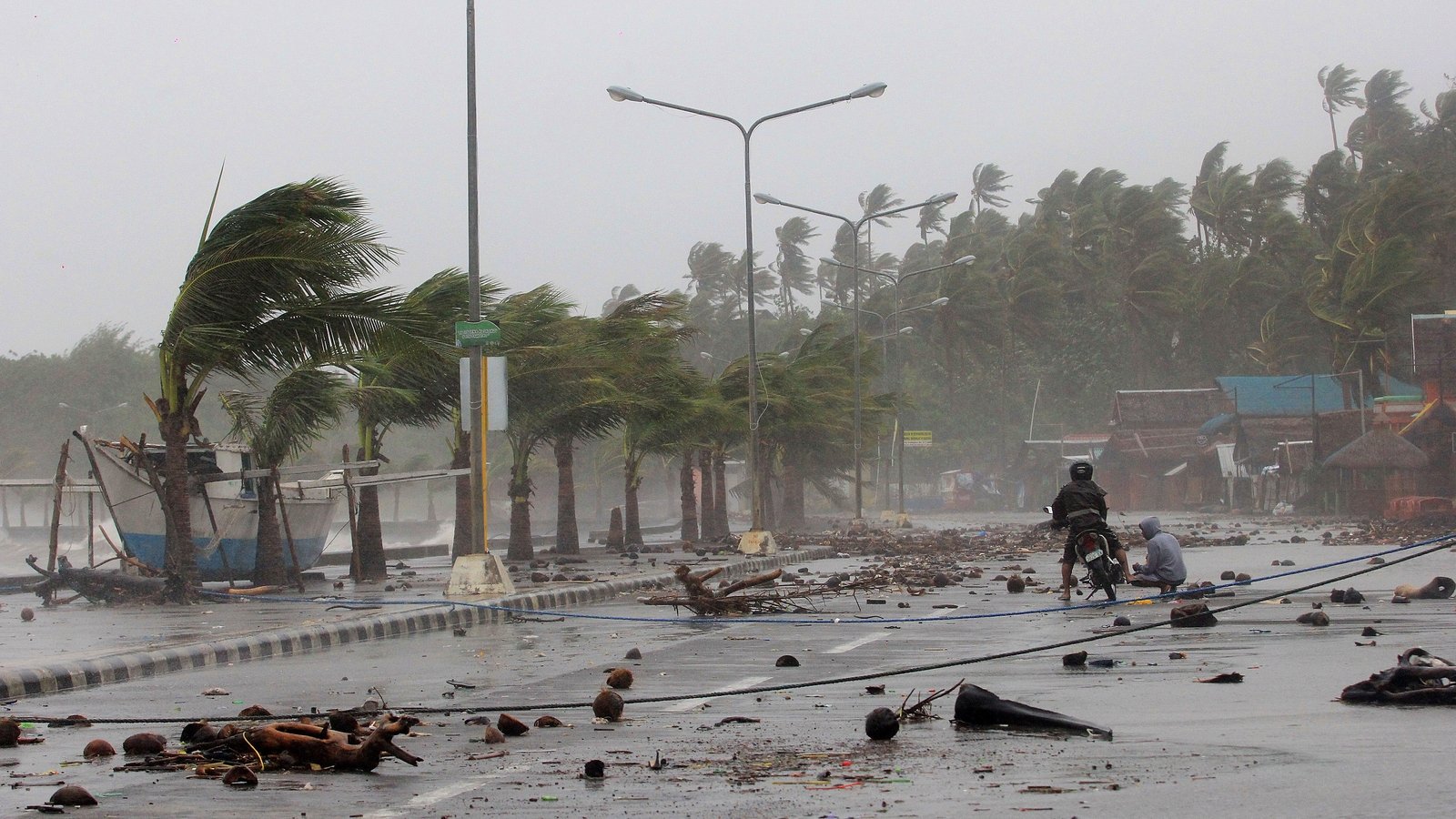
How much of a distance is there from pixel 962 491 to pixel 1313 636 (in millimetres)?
85102

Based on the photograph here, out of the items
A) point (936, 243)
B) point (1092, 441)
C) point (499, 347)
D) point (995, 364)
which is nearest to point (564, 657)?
point (499, 347)

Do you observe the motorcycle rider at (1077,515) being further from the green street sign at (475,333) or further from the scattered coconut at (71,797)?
the scattered coconut at (71,797)

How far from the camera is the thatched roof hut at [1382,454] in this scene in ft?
160

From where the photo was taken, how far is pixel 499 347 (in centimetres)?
2642

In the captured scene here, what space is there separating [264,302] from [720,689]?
11.2 meters

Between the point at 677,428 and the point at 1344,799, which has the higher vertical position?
the point at 677,428

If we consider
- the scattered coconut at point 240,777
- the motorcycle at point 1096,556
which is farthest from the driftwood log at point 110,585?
the scattered coconut at point 240,777

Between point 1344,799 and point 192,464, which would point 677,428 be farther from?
point 1344,799

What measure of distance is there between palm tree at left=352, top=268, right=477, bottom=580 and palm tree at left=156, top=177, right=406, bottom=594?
1020 mm

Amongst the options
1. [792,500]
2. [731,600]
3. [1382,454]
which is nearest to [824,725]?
[731,600]

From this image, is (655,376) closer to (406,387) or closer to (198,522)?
(406,387)

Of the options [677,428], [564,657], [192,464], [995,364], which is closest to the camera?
[564,657]

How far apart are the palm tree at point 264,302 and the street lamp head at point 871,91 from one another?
14320mm

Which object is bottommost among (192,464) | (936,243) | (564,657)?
(564,657)
